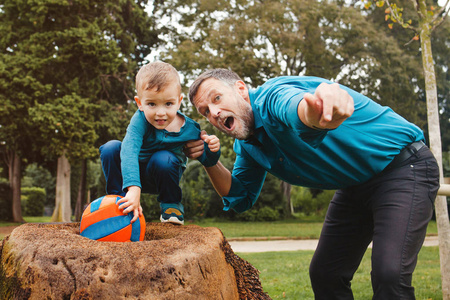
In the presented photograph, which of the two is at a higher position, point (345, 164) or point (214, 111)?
point (214, 111)

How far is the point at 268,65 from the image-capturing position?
57.3ft

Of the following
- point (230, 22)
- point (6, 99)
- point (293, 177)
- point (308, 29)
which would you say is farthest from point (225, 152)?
point (293, 177)

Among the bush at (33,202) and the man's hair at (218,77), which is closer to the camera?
the man's hair at (218,77)

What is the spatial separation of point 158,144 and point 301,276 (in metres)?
4.78

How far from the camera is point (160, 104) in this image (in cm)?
291

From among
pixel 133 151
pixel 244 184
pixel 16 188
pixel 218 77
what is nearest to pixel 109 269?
pixel 133 151

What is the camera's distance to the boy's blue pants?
3027mm

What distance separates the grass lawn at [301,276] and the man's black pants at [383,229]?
8.79 ft

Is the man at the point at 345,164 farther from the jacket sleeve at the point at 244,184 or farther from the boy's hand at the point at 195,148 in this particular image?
the jacket sleeve at the point at 244,184

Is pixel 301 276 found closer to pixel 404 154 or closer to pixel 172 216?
pixel 172 216

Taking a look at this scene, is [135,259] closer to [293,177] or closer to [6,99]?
[293,177]

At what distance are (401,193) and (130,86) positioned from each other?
16.5 meters

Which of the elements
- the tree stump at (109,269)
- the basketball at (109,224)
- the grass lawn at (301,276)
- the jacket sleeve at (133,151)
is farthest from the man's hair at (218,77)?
the grass lawn at (301,276)

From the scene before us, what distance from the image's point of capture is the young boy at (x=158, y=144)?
2.83 m
